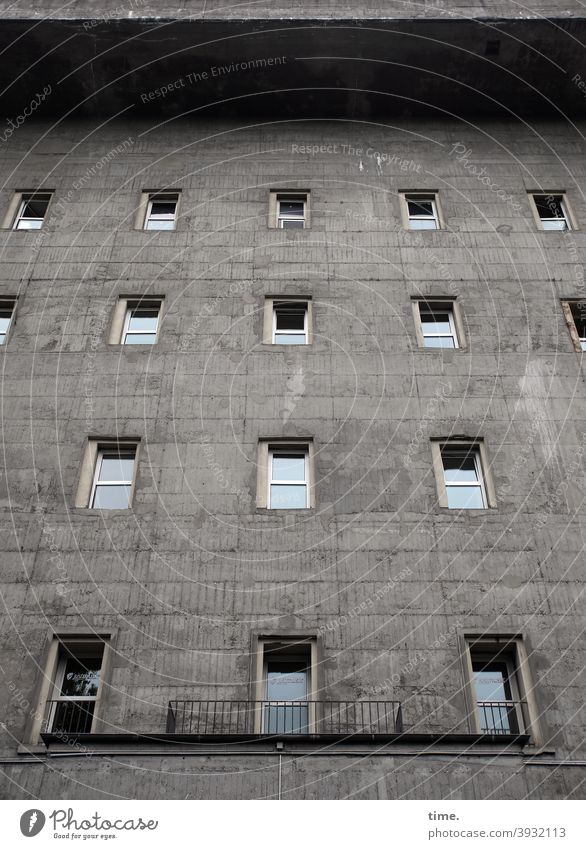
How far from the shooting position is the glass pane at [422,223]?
23344 mm

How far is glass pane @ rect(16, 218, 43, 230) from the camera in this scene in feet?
78.0

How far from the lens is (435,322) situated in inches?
820

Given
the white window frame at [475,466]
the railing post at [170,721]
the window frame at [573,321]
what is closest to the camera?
the railing post at [170,721]

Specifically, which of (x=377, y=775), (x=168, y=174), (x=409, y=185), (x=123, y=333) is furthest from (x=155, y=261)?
(x=377, y=775)

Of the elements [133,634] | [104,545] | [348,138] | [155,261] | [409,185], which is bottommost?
[133,634]

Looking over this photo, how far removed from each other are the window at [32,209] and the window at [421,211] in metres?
10.2

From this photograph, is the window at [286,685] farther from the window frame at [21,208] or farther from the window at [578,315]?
the window frame at [21,208]

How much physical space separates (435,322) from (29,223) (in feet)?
38.5

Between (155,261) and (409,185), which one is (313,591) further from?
(409,185)

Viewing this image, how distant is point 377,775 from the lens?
1320cm

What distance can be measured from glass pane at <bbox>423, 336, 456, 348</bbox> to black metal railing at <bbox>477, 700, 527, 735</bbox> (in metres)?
8.69

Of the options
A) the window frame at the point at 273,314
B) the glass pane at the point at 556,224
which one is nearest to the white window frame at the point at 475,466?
the window frame at the point at 273,314

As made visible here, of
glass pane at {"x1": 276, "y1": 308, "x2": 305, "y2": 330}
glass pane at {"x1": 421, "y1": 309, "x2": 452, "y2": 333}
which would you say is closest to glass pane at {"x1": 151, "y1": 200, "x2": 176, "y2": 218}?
glass pane at {"x1": 276, "y1": 308, "x2": 305, "y2": 330}

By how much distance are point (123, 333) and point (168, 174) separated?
258 inches
